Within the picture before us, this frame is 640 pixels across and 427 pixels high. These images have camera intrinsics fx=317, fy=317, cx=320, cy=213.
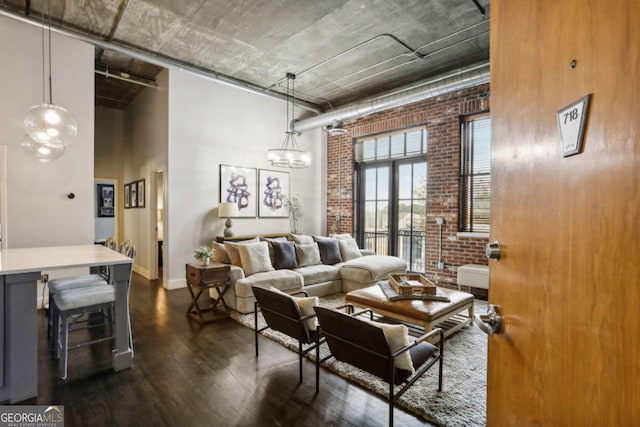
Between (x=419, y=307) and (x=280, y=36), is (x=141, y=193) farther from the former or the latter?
(x=419, y=307)

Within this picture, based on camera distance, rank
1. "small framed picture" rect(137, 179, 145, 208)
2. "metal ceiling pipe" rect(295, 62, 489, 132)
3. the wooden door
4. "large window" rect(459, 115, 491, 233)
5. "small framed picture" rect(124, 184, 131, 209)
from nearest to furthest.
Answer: the wooden door
"metal ceiling pipe" rect(295, 62, 489, 132)
"large window" rect(459, 115, 491, 233)
"small framed picture" rect(137, 179, 145, 208)
"small framed picture" rect(124, 184, 131, 209)

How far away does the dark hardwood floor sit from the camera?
2.04 m

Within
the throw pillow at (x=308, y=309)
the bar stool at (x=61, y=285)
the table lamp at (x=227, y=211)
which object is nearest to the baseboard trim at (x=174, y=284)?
the table lamp at (x=227, y=211)

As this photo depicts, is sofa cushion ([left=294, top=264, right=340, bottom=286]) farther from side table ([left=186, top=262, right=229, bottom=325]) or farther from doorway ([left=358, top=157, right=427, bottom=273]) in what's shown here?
doorway ([left=358, top=157, right=427, bottom=273])

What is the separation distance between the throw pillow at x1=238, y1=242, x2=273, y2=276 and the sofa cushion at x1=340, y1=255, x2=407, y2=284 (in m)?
1.23

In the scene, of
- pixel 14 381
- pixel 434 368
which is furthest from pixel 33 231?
pixel 434 368

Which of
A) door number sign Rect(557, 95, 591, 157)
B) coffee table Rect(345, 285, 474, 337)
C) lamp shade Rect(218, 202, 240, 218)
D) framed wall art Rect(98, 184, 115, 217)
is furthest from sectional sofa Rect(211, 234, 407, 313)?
framed wall art Rect(98, 184, 115, 217)

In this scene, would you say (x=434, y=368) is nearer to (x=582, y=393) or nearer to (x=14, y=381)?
(x=582, y=393)

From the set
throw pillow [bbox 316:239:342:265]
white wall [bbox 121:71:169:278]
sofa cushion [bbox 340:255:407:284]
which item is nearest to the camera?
sofa cushion [bbox 340:255:407:284]

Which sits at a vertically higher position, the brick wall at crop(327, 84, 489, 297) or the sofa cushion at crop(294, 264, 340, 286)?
the brick wall at crop(327, 84, 489, 297)

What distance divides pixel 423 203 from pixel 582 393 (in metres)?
5.48

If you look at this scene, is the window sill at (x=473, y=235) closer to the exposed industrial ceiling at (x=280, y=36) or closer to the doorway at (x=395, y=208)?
the doorway at (x=395, y=208)

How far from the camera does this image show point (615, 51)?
59 cm

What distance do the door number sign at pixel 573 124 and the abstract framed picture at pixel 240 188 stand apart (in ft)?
18.6
